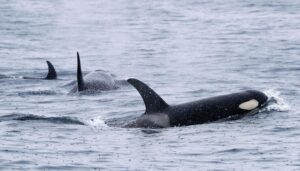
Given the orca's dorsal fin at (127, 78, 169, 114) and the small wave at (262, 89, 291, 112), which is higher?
the orca's dorsal fin at (127, 78, 169, 114)

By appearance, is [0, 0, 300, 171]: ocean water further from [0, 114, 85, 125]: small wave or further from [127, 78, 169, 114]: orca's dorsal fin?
[127, 78, 169, 114]: orca's dorsal fin

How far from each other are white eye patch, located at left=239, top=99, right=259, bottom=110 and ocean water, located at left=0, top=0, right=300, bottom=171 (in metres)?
0.24

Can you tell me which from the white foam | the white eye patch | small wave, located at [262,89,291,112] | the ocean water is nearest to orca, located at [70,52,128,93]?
the ocean water

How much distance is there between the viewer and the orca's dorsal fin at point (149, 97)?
15.2 m

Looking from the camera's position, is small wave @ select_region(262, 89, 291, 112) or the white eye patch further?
small wave @ select_region(262, 89, 291, 112)

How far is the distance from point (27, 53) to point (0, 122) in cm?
1373

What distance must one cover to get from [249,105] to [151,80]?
21.3ft

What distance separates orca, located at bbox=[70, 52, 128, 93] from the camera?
20602 millimetres

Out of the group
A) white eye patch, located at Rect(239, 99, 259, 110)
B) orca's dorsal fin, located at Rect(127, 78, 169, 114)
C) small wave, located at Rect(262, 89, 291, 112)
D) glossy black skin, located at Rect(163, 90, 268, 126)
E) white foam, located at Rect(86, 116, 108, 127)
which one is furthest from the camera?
small wave, located at Rect(262, 89, 291, 112)

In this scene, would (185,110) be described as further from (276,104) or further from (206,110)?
(276,104)

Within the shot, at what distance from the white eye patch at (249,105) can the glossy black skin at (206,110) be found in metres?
0.05

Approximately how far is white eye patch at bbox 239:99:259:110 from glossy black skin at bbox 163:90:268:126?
5 cm

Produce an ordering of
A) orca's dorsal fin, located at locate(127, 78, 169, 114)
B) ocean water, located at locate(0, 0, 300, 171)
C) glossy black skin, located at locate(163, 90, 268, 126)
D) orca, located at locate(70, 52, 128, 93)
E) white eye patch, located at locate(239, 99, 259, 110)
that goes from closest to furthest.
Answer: ocean water, located at locate(0, 0, 300, 171) → orca's dorsal fin, located at locate(127, 78, 169, 114) → glossy black skin, located at locate(163, 90, 268, 126) → white eye patch, located at locate(239, 99, 259, 110) → orca, located at locate(70, 52, 128, 93)

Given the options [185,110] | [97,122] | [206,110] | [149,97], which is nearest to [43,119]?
[97,122]
